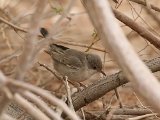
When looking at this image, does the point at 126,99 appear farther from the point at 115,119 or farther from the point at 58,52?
the point at 115,119

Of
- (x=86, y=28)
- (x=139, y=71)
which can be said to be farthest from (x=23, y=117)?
(x=86, y=28)

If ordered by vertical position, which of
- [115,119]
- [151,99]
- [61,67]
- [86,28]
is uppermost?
[86,28]

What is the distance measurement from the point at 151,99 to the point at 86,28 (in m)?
6.98

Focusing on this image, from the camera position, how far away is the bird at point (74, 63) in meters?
4.82

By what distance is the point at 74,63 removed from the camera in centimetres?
496

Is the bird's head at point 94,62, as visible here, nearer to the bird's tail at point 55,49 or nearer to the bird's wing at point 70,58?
the bird's wing at point 70,58

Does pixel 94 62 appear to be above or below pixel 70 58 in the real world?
below

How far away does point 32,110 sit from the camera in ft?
4.99

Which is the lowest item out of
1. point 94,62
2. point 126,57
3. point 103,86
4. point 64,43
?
point 126,57

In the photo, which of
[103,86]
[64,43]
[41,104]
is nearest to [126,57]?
[41,104]

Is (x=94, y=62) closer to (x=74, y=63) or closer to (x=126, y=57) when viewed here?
(x=74, y=63)

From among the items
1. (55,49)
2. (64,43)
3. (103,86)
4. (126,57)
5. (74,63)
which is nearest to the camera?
(126,57)

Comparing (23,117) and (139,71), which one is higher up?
(23,117)

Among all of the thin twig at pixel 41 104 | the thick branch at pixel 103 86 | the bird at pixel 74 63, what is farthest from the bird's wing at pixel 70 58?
the thin twig at pixel 41 104
